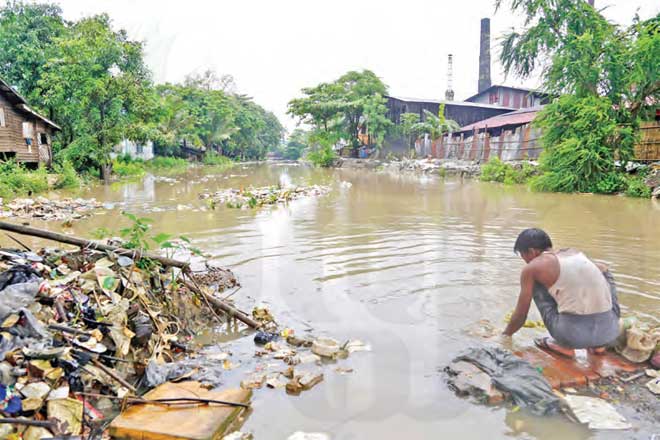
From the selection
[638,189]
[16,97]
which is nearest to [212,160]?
[16,97]

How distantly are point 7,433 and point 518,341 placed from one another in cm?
334

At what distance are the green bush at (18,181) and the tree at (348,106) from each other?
2239 cm

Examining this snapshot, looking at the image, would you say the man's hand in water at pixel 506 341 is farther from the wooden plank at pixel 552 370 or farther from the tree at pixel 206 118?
the tree at pixel 206 118

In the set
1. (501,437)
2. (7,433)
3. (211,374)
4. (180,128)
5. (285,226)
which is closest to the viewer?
(7,433)

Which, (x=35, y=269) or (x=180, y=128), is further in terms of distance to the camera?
(x=180, y=128)

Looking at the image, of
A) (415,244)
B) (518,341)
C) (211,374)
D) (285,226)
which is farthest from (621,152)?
(211,374)

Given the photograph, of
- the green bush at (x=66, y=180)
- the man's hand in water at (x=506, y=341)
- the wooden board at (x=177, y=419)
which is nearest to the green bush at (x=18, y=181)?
the green bush at (x=66, y=180)

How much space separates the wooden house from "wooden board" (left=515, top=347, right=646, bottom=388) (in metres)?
17.1

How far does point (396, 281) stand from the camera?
501cm

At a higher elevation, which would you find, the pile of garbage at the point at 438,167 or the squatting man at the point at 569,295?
the pile of garbage at the point at 438,167

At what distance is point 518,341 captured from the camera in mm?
3459

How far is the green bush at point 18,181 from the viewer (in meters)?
12.2

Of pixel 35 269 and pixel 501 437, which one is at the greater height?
pixel 35 269

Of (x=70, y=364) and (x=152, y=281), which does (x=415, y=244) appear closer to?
(x=152, y=281)
